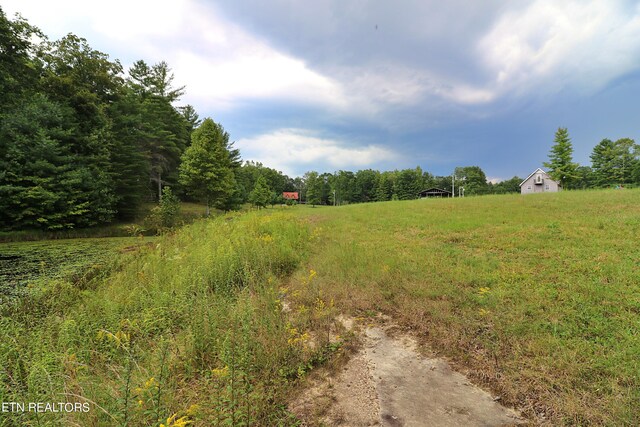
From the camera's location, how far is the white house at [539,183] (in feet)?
140

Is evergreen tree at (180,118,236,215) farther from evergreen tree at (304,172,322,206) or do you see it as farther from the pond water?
evergreen tree at (304,172,322,206)

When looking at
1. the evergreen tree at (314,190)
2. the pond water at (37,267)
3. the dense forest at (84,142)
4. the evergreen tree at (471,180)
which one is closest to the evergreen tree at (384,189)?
the evergreen tree at (314,190)

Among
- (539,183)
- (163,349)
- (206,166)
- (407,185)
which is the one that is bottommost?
(163,349)

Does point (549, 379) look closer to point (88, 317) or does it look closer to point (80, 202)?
point (88, 317)

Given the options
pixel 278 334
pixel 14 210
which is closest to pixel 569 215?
pixel 278 334

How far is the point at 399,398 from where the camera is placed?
2414 millimetres

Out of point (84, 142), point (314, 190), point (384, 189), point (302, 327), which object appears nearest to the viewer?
point (302, 327)

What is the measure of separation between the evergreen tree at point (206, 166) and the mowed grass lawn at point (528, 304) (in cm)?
2381

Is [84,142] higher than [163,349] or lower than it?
higher

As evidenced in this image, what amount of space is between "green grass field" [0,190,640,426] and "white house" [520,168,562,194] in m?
47.4

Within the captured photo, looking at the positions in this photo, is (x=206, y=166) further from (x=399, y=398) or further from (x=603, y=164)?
(x=603, y=164)

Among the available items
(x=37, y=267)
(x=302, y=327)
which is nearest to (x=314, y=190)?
(x=37, y=267)

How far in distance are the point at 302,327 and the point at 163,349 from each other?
191 centimetres

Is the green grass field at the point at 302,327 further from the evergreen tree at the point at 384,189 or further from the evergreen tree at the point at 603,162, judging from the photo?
the evergreen tree at the point at 384,189
